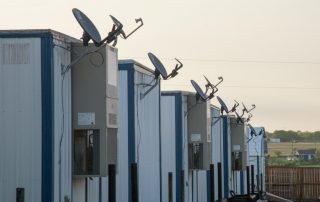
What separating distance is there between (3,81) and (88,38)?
1.48m

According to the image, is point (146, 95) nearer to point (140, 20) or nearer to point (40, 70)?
point (140, 20)

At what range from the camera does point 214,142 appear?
1314 inches

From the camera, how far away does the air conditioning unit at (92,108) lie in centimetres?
1395

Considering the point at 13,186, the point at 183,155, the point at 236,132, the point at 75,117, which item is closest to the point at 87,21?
the point at 75,117

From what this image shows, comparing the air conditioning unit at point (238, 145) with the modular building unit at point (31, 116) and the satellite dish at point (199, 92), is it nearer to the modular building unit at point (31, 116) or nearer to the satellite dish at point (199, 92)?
the satellite dish at point (199, 92)

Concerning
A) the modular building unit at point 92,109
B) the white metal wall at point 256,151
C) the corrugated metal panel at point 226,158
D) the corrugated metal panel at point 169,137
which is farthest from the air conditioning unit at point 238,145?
the modular building unit at point 92,109

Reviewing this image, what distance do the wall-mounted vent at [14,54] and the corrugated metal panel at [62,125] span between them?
48cm

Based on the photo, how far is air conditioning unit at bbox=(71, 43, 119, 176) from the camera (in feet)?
45.8

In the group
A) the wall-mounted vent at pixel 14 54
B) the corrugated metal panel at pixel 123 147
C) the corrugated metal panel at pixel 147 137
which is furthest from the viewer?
the corrugated metal panel at pixel 147 137

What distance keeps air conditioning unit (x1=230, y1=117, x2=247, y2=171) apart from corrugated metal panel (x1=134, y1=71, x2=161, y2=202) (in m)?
16.8

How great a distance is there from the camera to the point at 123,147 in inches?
730

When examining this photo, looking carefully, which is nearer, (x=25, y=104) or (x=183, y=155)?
(x=25, y=104)

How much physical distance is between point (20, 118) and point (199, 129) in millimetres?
12884

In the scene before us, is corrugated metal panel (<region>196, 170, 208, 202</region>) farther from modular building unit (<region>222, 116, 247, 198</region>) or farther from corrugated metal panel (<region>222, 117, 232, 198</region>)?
modular building unit (<region>222, 116, 247, 198</region>)
